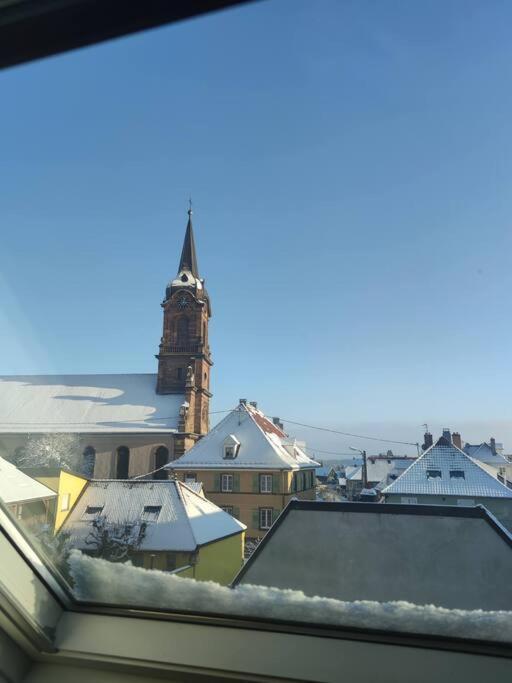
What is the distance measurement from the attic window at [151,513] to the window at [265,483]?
1.07 feet

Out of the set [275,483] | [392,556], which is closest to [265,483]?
[275,483]

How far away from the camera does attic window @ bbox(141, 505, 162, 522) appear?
128 centimetres

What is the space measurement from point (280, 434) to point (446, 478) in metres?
0.52

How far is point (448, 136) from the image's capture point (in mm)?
1122

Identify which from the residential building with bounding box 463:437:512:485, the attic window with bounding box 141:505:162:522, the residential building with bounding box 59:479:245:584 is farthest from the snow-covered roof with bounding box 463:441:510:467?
the attic window with bounding box 141:505:162:522

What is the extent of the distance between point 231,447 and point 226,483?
→ 6.8 inches

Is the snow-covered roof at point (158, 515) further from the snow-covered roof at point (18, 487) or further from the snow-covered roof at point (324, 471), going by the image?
the snow-covered roof at point (324, 471)

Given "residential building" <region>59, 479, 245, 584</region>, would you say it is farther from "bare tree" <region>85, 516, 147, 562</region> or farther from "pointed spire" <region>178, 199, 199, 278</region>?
"pointed spire" <region>178, 199, 199, 278</region>

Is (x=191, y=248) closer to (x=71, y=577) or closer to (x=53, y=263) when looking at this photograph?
(x=53, y=263)

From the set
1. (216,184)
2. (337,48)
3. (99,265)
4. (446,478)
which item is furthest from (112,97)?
(446,478)

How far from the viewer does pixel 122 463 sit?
170 cm

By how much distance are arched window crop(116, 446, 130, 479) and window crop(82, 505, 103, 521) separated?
0.54 ft

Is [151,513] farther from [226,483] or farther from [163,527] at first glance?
[226,483]

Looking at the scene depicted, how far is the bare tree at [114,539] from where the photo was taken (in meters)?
1.20
